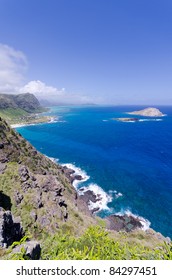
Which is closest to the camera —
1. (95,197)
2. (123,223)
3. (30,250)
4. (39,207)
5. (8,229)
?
(30,250)

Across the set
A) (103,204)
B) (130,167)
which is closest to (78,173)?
(103,204)

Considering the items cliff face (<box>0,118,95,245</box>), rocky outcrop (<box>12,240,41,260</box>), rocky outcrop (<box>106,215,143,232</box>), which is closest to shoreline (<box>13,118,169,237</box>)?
rocky outcrop (<box>106,215,143,232</box>)

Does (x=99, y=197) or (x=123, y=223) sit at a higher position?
(x=99, y=197)

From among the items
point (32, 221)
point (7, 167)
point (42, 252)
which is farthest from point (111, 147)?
point (42, 252)

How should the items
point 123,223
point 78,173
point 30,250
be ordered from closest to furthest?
point 30,250, point 123,223, point 78,173

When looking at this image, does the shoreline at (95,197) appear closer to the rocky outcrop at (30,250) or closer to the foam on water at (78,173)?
the foam on water at (78,173)

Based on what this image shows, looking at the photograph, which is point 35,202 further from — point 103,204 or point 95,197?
point 95,197

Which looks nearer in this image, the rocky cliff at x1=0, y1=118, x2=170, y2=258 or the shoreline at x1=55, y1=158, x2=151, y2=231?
the rocky cliff at x1=0, y1=118, x2=170, y2=258

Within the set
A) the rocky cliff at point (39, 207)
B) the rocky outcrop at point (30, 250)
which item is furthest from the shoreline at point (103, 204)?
the rocky outcrop at point (30, 250)

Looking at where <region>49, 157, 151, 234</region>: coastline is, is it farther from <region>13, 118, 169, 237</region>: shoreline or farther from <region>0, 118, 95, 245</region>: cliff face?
<region>0, 118, 95, 245</region>: cliff face
